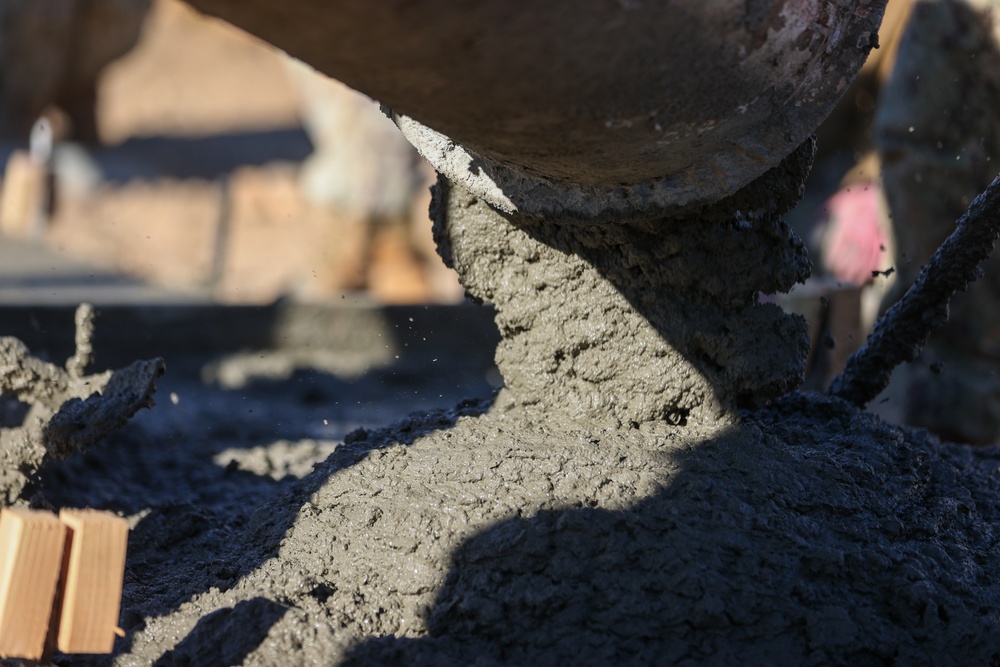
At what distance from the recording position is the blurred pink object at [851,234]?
6430mm

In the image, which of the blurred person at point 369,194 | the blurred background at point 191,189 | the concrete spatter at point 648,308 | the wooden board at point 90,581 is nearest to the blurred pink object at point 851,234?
the blurred background at point 191,189

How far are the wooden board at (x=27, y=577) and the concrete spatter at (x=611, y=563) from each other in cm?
28

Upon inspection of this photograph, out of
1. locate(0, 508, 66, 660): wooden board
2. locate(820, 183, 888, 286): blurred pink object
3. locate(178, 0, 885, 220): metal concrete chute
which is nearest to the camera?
locate(178, 0, 885, 220): metal concrete chute

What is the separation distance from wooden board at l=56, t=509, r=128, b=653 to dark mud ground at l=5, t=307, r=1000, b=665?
0.73ft

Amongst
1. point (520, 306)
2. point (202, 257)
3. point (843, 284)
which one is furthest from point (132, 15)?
point (520, 306)

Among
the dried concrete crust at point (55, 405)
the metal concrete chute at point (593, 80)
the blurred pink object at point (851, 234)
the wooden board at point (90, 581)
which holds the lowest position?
the wooden board at point (90, 581)

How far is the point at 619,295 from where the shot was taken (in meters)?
2.19

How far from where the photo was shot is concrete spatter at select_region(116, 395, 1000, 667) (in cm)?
177

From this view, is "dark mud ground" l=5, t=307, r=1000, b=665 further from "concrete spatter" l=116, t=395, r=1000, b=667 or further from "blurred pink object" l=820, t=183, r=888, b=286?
"blurred pink object" l=820, t=183, r=888, b=286

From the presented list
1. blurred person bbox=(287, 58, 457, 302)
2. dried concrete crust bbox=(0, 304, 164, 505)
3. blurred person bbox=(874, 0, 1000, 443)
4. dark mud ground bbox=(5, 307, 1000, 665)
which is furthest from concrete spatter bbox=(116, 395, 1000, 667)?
blurred person bbox=(287, 58, 457, 302)

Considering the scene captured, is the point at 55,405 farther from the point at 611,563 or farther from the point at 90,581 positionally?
the point at 611,563

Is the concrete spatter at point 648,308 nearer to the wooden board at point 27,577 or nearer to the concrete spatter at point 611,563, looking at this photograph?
the concrete spatter at point 611,563

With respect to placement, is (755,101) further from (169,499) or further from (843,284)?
(843,284)

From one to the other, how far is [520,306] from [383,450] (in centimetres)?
41
